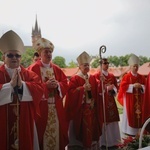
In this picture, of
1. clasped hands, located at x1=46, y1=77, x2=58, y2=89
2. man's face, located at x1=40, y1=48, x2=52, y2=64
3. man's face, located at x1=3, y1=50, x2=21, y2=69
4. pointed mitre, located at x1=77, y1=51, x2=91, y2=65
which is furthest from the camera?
pointed mitre, located at x1=77, y1=51, x2=91, y2=65

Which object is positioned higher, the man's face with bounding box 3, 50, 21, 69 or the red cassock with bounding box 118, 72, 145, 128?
the man's face with bounding box 3, 50, 21, 69

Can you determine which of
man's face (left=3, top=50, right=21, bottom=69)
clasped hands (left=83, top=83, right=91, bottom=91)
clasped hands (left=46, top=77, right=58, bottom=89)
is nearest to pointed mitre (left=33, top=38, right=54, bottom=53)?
clasped hands (left=46, top=77, right=58, bottom=89)

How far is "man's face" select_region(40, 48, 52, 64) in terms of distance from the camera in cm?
521

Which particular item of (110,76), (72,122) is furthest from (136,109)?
(72,122)

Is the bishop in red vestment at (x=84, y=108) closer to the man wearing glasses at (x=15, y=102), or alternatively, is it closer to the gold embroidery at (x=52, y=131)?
the gold embroidery at (x=52, y=131)

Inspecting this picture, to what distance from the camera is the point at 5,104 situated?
13.3ft

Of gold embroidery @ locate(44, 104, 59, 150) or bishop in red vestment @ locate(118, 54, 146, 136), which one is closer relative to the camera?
gold embroidery @ locate(44, 104, 59, 150)

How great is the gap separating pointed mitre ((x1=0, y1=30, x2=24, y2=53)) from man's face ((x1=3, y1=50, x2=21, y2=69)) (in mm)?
79

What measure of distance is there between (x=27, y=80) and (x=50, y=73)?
3.31 ft

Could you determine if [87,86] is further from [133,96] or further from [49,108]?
[133,96]

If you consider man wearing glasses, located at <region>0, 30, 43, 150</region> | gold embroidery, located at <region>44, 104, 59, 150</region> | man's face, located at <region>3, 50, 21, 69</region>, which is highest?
man's face, located at <region>3, 50, 21, 69</region>

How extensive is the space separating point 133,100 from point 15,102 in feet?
16.4

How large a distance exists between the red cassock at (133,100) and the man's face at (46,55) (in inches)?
145

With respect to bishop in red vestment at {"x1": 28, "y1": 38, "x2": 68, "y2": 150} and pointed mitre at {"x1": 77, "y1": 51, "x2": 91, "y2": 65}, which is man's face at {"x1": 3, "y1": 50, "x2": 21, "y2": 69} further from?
pointed mitre at {"x1": 77, "y1": 51, "x2": 91, "y2": 65}
